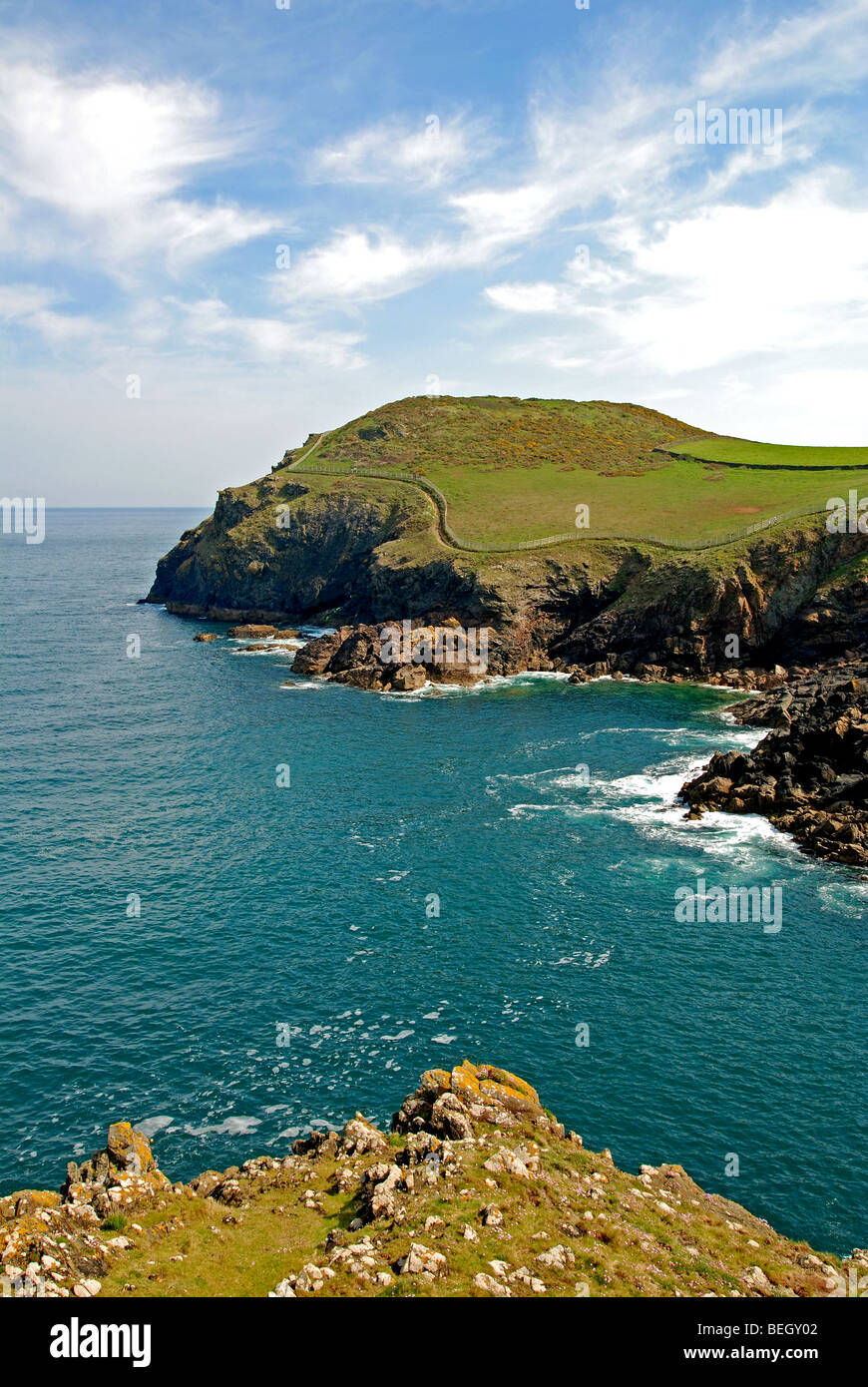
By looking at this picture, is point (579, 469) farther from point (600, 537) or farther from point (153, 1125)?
point (153, 1125)

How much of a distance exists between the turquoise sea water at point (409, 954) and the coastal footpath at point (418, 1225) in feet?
11.7

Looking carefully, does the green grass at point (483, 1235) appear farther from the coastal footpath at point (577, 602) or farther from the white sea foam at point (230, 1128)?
the coastal footpath at point (577, 602)

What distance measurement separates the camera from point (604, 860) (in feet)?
185

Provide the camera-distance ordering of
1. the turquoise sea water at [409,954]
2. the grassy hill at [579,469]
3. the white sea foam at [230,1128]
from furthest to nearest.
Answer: the grassy hill at [579,469], the turquoise sea water at [409,954], the white sea foam at [230,1128]

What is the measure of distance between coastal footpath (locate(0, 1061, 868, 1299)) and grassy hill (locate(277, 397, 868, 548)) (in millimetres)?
101553

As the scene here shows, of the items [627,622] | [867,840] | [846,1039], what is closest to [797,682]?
[627,622]

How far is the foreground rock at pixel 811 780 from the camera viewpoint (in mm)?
57938

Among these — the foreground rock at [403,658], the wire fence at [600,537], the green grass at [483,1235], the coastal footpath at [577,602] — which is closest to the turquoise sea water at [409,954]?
the green grass at [483,1235]

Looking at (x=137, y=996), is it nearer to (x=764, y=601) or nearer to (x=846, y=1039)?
(x=846, y=1039)

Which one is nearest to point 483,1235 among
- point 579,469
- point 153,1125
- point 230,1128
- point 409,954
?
point 230,1128

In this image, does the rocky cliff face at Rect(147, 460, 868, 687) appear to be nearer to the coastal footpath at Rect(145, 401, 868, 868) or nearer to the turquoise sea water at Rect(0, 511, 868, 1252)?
the coastal footpath at Rect(145, 401, 868, 868)

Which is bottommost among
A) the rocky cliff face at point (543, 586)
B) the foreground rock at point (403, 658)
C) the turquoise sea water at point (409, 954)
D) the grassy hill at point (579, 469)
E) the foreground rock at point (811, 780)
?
the turquoise sea water at point (409, 954)

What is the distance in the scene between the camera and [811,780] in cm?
6456
